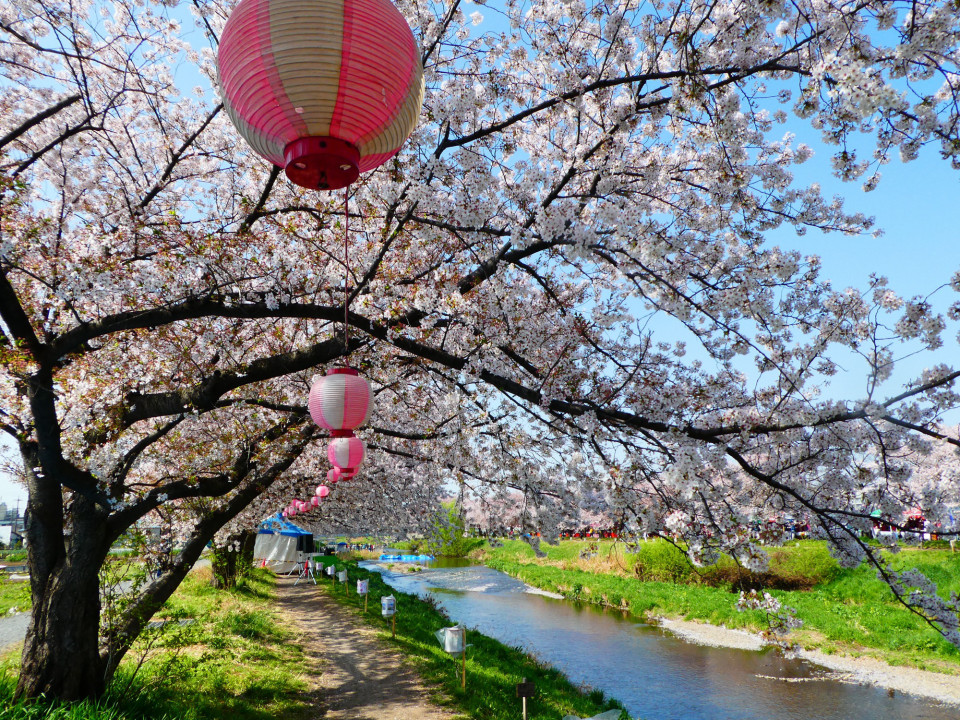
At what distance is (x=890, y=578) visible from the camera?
12.2 ft

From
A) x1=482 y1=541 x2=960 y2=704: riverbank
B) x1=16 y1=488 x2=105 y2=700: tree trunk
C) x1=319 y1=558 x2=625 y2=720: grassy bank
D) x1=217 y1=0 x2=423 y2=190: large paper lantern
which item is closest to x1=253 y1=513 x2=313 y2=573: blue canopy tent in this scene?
x1=482 y1=541 x2=960 y2=704: riverbank

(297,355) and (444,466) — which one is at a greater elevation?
(297,355)

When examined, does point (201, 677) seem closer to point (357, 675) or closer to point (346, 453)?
point (357, 675)

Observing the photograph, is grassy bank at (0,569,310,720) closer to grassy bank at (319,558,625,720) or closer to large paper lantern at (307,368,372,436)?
grassy bank at (319,558,625,720)

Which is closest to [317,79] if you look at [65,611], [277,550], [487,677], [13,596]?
[65,611]

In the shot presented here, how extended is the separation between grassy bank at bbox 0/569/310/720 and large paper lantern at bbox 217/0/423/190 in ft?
17.5

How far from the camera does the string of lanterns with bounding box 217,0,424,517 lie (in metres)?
→ 1.85

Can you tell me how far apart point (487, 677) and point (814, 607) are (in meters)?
14.2

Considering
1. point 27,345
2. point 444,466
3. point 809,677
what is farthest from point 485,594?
point 27,345

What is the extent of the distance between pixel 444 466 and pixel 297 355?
309 centimetres

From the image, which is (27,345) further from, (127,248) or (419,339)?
(419,339)

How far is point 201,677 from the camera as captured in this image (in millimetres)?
7160

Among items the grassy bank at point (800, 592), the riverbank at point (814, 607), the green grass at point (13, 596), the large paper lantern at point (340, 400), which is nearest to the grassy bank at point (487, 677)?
the riverbank at point (814, 607)

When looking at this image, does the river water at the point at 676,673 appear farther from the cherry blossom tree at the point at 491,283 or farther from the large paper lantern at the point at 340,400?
the large paper lantern at the point at 340,400
